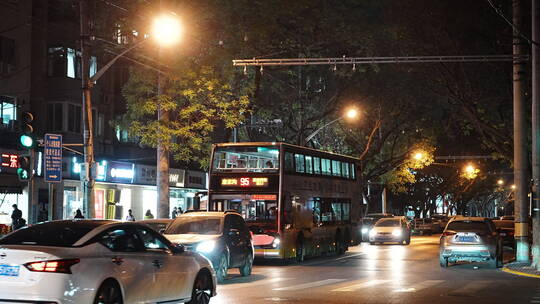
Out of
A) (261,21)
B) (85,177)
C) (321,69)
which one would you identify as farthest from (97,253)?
(321,69)

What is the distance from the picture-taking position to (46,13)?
3853cm

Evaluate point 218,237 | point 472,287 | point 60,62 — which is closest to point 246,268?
point 218,237

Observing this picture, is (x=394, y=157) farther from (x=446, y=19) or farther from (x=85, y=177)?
(x=85, y=177)

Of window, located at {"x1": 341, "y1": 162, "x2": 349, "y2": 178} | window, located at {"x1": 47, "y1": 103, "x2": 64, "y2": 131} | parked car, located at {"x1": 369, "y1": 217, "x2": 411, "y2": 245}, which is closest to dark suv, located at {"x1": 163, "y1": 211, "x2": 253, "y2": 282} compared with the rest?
window, located at {"x1": 341, "y1": 162, "x2": 349, "y2": 178}

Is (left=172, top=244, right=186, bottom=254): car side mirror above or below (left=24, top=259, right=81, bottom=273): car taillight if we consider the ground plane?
above

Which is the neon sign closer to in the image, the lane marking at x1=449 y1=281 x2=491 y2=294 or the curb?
the curb

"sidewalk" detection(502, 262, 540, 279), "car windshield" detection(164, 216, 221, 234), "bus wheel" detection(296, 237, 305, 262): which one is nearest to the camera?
"car windshield" detection(164, 216, 221, 234)

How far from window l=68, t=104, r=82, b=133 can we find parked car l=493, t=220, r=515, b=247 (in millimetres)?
21196

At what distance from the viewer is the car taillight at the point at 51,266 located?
10.2m

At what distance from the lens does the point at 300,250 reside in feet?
95.0

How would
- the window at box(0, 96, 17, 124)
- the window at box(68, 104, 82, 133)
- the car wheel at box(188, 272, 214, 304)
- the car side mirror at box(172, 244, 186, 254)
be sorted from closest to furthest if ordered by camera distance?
the car side mirror at box(172, 244, 186, 254) < the car wheel at box(188, 272, 214, 304) < the window at box(0, 96, 17, 124) < the window at box(68, 104, 82, 133)

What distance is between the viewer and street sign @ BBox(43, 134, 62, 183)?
20594 mm

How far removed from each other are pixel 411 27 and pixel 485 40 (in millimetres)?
3308

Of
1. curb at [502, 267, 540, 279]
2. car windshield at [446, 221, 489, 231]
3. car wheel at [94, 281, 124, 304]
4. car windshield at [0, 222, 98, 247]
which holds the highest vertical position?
car windshield at [0, 222, 98, 247]
